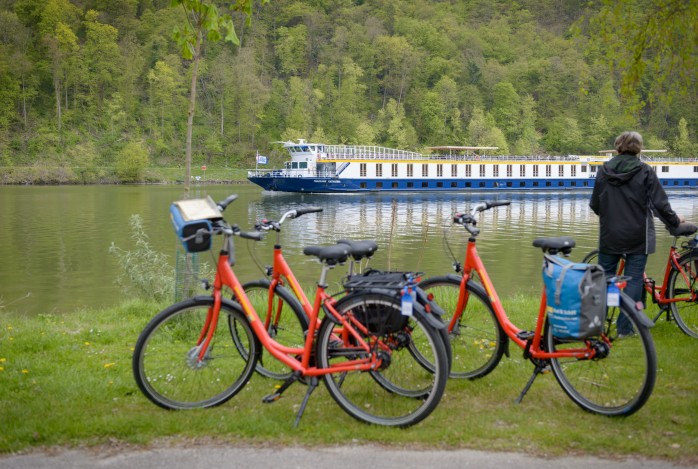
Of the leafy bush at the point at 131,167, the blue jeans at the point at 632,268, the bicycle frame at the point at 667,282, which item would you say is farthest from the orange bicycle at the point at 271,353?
the leafy bush at the point at 131,167

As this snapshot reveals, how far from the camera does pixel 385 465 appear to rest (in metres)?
3.57

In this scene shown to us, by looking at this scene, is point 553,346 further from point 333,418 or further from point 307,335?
point 307,335

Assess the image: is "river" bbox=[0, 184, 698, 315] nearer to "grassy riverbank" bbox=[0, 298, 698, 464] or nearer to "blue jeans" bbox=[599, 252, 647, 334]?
"grassy riverbank" bbox=[0, 298, 698, 464]

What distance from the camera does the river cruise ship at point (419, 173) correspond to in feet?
160

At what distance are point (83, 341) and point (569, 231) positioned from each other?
72.9 feet

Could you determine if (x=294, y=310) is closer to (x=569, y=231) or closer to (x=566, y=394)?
(x=566, y=394)

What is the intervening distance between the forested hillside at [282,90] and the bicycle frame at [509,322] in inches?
2553

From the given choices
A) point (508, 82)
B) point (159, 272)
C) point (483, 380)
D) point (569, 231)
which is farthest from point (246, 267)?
point (508, 82)

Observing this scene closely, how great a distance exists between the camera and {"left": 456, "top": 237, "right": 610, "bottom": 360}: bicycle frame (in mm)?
4363

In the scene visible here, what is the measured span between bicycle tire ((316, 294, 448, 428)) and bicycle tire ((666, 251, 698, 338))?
289 centimetres

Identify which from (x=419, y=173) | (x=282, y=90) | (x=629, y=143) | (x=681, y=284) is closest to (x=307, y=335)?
(x=629, y=143)

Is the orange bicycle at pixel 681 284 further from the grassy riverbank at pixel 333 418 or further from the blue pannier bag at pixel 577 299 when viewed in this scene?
the blue pannier bag at pixel 577 299

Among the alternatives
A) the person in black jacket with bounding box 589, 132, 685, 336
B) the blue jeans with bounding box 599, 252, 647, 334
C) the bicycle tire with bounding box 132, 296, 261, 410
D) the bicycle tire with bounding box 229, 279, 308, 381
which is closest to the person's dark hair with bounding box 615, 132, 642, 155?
the person in black jacket with bounding box 589, 132, 685, 336

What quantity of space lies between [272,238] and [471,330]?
16656 mm
